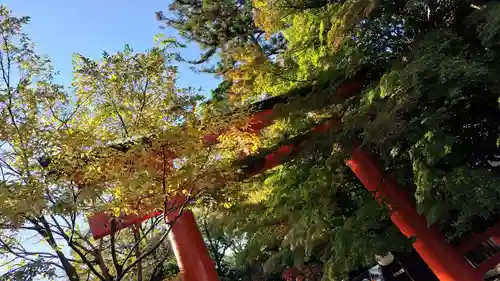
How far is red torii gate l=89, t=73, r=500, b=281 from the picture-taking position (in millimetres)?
4562

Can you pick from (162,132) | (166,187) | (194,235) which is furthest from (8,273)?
(194,235)

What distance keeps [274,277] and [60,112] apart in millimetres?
8554

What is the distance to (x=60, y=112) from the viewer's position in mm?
3787

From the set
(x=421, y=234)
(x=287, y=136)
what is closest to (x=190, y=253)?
(x=287, y=136)

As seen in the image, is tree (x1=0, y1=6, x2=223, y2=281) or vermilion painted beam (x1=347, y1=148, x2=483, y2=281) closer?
tree (x1=0, y1=6, x2=223, y2=281)

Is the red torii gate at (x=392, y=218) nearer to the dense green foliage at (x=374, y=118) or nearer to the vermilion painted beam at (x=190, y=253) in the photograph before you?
the vermilion painted beam at (x=190, y=253)

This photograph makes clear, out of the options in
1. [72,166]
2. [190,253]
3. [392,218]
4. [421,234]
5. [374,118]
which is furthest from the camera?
[392,218]

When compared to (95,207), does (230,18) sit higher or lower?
higher

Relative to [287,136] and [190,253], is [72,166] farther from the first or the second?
[287,136]

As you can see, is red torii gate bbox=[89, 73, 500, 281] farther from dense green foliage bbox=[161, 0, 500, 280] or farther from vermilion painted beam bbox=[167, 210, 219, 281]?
dense green foliage bbox=[161, 0, 500, 280]

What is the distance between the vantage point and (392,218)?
509 centimetres

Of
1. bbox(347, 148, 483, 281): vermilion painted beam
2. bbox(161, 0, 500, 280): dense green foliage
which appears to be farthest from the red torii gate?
bbox(161, 0, 500, 280): dense green foliage

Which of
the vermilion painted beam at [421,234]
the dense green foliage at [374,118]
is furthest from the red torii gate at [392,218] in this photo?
the dense green foliage at [374,118]

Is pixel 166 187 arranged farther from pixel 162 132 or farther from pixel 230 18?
pixel 230 18
